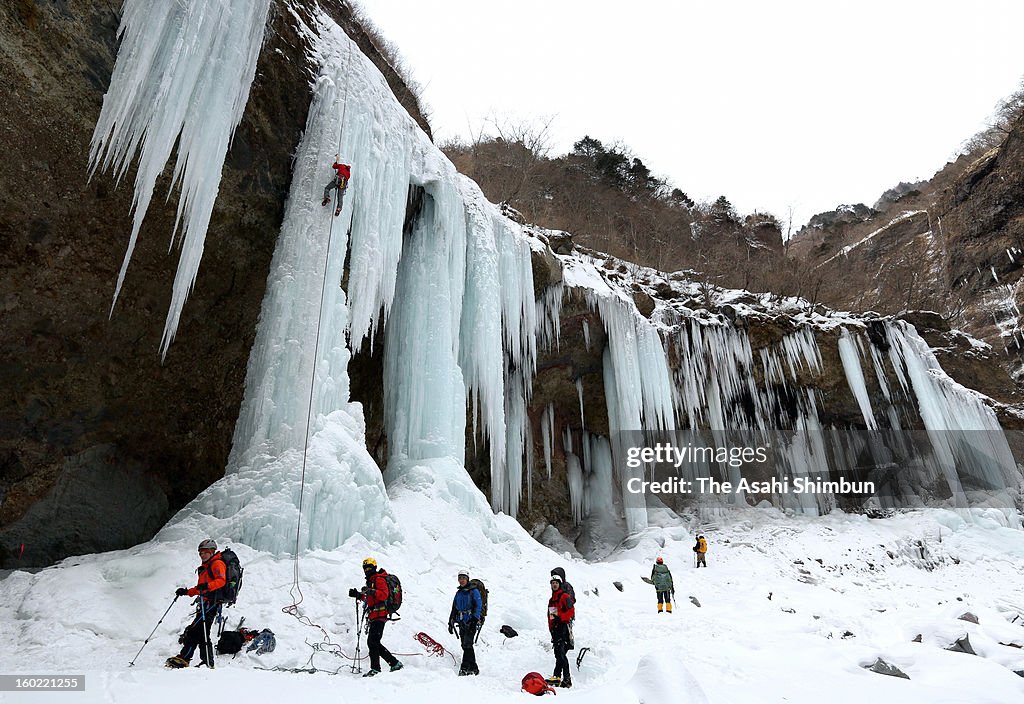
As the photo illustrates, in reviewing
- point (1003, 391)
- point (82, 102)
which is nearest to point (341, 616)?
point (82, 102)

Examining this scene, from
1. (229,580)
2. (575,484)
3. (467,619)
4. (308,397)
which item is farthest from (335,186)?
(575,484)

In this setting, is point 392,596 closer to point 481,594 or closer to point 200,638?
point 481,594

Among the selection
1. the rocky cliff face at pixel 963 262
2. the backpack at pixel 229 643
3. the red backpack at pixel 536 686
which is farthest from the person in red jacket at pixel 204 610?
the rocky cliff face at pixel 963 262

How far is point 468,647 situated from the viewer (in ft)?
14.4

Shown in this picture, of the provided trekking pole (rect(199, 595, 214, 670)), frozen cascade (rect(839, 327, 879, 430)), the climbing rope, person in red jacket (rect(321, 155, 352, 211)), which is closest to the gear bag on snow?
the climbing rope

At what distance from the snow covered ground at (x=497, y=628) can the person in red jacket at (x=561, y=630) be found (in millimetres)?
218

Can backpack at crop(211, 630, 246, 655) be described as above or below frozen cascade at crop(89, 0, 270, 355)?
below

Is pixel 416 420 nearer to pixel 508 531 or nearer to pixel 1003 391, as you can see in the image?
pixel 508 531

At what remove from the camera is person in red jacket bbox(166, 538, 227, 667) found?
3.62 meters

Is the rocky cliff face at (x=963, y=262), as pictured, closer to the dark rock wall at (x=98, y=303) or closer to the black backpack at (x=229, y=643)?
the dark rock wall at (x=98, y=303)

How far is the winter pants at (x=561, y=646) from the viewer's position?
4.50 m

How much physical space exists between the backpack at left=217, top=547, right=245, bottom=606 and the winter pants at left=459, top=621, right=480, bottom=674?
5.85 feet

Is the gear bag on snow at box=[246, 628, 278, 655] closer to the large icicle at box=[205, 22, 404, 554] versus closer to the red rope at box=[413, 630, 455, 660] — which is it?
the red rope at box=[413, 630, 455, 660]

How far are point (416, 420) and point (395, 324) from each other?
1.90 meters
